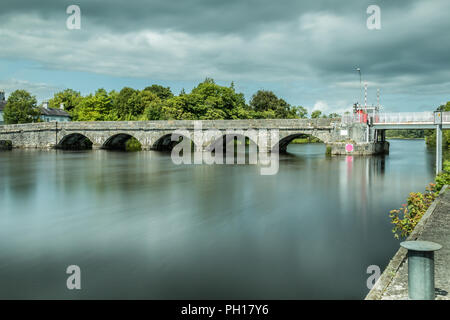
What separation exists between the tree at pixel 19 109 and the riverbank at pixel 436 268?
6357cm

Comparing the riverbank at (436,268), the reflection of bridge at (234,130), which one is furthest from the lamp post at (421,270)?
the reflection of bridge at (234,130)

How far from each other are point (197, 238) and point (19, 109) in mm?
60388

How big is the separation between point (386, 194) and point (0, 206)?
43.0ft

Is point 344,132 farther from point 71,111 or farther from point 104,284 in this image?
point 71,111

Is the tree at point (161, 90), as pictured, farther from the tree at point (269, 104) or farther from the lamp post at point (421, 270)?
the lamp post at point (421, 270)

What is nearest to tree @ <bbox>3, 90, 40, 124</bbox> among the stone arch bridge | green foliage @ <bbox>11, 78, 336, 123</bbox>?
green foliage @ <bbox>11, 78, 336, 123</bbox>

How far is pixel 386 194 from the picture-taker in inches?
572

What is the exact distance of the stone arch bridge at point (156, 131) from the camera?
1305 inches

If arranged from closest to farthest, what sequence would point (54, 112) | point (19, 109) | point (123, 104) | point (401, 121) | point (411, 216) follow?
point (411, 216) < point (401, 121) < point (19, 109) < point (123, 104) < point (54, 112)

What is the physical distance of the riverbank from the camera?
424cm

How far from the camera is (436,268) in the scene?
485 centimetres
